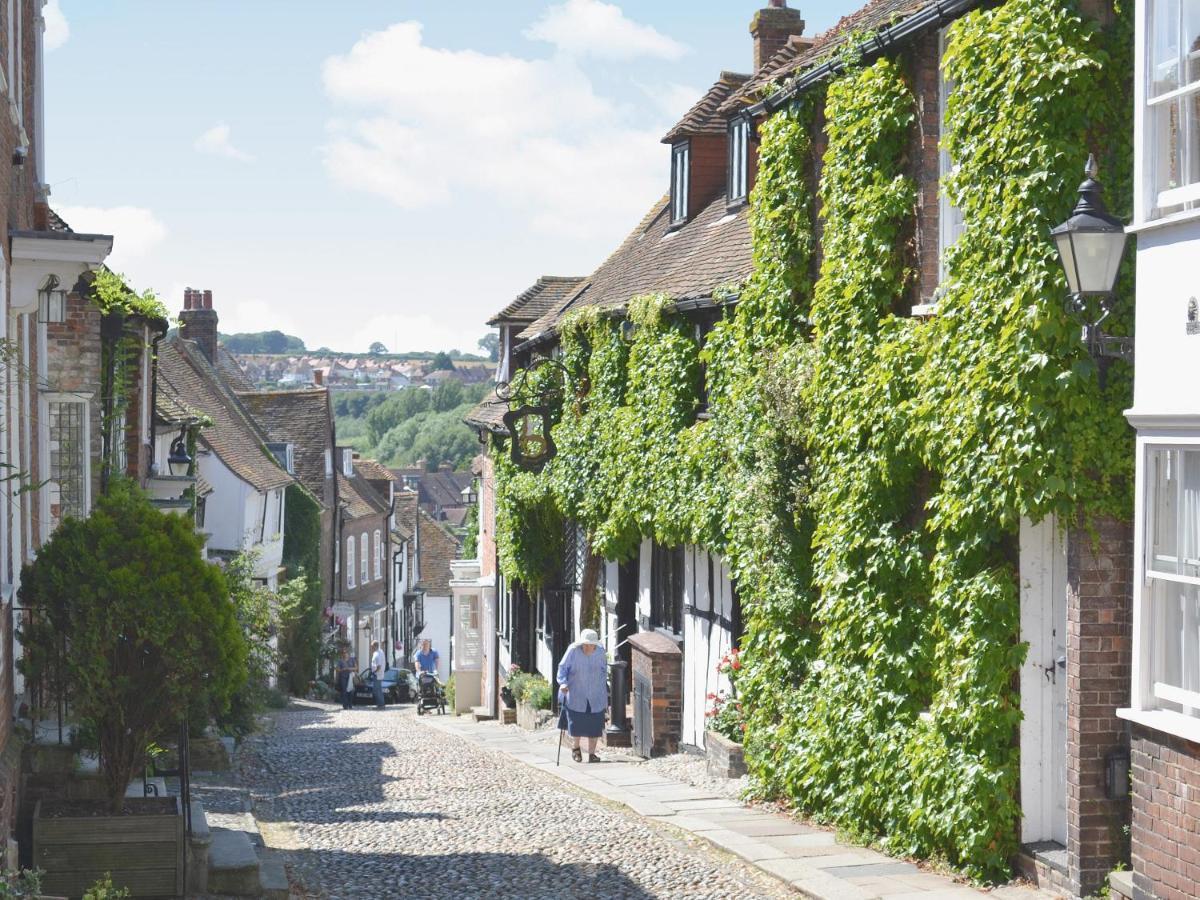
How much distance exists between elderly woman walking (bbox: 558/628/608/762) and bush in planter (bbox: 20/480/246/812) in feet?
26.2

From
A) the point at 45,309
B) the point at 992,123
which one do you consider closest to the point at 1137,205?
the point at 992,123

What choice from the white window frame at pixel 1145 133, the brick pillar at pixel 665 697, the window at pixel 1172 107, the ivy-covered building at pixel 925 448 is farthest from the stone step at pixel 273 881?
the brick pillar at pixel 665 697

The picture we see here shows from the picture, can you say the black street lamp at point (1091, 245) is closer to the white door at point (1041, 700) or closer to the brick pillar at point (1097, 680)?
the brick pillar at point (1097, 680)

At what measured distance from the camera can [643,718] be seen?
1791cm

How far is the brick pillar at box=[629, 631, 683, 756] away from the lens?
17547mm

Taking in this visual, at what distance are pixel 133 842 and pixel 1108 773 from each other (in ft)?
19.1

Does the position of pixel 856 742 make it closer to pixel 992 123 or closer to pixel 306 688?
pixel 992 123

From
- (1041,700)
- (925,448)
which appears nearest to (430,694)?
(925,448)

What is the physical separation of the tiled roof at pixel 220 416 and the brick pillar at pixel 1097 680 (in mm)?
27822

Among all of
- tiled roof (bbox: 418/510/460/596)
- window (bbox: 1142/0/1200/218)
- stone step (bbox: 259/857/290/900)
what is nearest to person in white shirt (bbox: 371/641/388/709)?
tiled roof (bbox: 418/510/460/596)

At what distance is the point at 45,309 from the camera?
11961 mm

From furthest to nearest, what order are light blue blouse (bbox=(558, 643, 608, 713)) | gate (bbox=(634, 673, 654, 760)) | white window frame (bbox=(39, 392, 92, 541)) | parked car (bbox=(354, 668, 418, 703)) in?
1. parked car (bbox=(354, 668, 418, 703))
2. gate (bbox=(634, 673, 654, 760))
3. light blue blouse (bbox=(558, 643, 608, 713))
4. white window frame (bbox=(39, 392, 92, 541))

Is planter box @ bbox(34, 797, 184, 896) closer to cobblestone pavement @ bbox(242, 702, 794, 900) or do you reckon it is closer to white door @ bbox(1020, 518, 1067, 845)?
cobblestone pavement @ bbox(242, 702, 794, 900)

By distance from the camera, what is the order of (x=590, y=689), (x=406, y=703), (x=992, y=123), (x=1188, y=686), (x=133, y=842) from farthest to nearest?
(x=406, y=703) < (x=590, y=689) < (x=992, y=123) < (x=133, y=842) < (x=1188, y=686)
